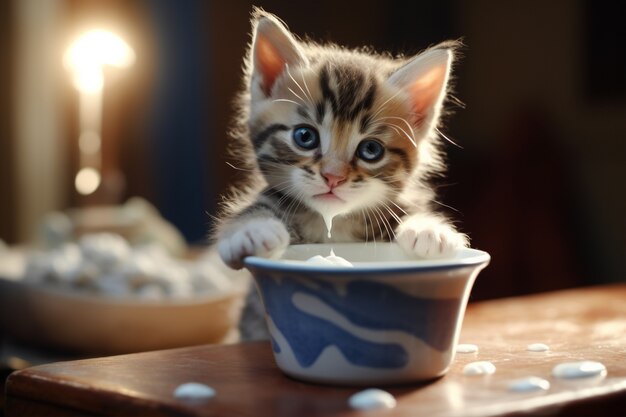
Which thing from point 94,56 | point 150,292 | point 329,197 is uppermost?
point 94,56

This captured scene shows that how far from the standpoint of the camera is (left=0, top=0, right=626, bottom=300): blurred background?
3.27 m

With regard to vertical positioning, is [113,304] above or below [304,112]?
below

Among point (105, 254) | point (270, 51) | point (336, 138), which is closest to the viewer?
point (336, 138)

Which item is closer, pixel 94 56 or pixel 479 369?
pixel 479 369

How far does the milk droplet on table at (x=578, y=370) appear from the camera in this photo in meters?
0.73

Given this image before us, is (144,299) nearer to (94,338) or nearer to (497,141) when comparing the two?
(94,338)

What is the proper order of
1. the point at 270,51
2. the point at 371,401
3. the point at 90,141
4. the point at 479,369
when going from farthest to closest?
the point at 90,141 < the point at 270,51 < the point at 479,369 < the point at 371,401

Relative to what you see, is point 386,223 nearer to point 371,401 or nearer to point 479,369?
point 479,369

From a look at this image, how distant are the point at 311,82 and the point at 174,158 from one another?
9.68ft

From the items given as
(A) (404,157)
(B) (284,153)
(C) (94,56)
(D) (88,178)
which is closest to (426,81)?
(A) (404,157)

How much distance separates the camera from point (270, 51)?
108 cm

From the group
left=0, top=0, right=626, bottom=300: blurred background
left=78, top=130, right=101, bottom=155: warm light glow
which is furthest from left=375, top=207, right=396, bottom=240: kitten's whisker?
left=78, top=130, right=101, bottom=155: warm light glow

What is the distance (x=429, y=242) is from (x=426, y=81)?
28 centimetres

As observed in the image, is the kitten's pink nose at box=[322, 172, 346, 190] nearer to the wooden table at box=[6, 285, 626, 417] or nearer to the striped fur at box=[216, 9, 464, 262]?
the striped fur at box=[216, 9, 464, 262]
